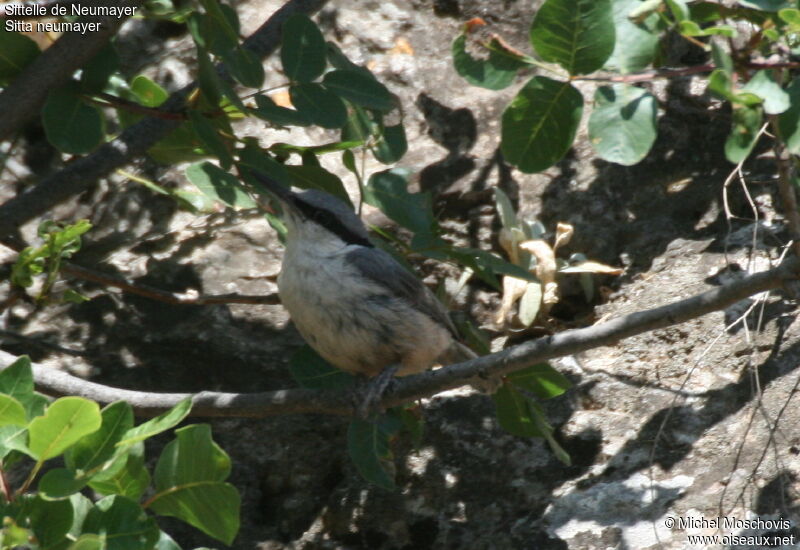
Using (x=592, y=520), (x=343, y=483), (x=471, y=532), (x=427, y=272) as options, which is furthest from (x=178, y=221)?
(x=592, y=520)

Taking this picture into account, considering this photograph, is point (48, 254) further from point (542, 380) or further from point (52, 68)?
point (542, 380)

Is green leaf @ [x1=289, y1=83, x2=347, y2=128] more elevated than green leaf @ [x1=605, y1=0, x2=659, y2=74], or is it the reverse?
green leaf @ [x1=605, y1=0, x2=659, y2=74]

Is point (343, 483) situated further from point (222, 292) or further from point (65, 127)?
point (65, 127)

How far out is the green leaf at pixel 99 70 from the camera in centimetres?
348

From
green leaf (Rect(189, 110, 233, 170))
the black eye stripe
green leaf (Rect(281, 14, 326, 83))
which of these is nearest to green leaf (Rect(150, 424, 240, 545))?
green leaf (Rect(189, 110, 233, 170))

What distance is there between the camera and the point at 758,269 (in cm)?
437

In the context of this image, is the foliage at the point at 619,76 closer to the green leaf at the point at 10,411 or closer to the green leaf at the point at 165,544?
the green leaf at the point at 165,544

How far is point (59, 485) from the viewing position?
2178mm

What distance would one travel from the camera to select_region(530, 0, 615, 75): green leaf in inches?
115

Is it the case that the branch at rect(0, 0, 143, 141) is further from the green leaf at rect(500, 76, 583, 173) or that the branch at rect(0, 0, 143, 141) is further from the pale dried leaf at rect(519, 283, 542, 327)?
the pale dried leaf at rect(519, 283, 542, 327)

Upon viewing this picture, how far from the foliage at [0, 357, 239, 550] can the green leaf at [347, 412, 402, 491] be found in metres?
1.14

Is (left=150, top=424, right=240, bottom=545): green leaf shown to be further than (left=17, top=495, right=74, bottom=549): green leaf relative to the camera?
Yes

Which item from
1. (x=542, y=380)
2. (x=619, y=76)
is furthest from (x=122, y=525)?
(x=619, y=76)

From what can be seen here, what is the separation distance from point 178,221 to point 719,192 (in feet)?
8.99
